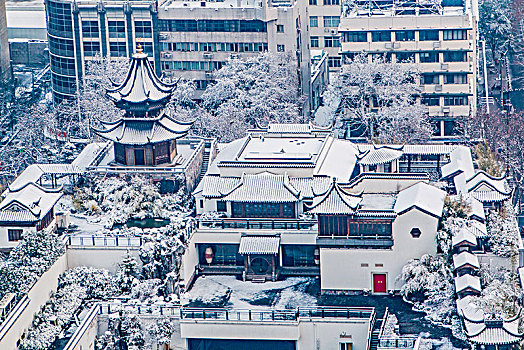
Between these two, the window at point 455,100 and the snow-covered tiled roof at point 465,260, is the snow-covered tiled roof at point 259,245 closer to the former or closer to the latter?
the snow-covered tiled roof at point 465,260

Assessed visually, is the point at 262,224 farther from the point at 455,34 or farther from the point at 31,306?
the point at 455,34

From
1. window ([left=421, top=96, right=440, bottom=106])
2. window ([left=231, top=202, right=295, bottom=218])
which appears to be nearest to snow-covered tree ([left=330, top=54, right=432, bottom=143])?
window ([left=421, top=96, right=440, bottom=106])

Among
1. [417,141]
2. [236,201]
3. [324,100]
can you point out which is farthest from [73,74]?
[236,201]

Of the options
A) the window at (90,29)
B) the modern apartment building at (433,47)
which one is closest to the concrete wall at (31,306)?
the window at (90,29)

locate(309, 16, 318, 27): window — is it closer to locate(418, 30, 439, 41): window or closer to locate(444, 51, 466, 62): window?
locate(418, 30, 439, 41): window

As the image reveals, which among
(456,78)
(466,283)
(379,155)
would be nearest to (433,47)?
(456,78)

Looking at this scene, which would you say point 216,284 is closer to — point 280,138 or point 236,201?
point 236,201
